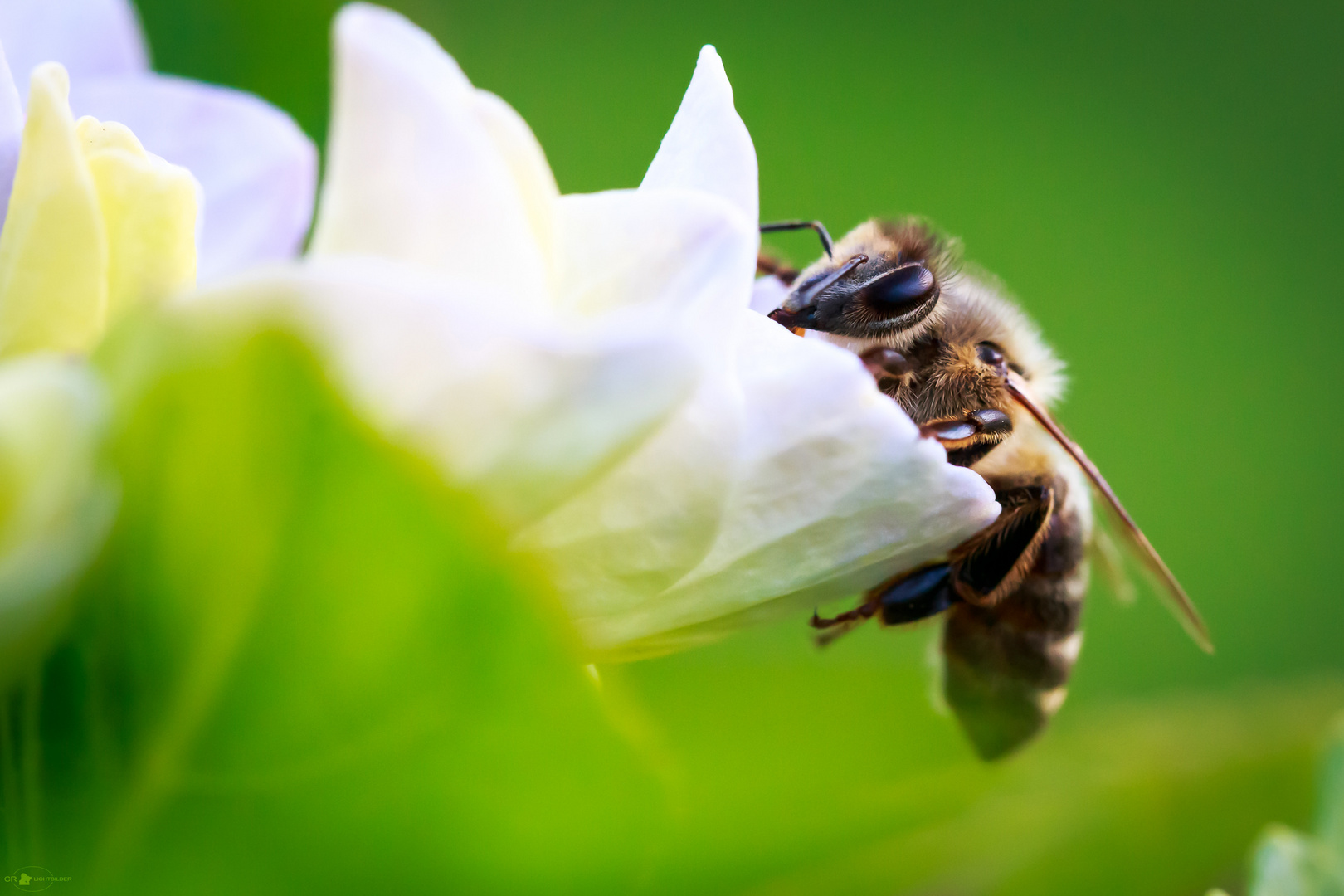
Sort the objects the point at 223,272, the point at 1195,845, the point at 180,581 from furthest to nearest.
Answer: the point at 1195,845 → the point at 223,272 → the point at 180,581

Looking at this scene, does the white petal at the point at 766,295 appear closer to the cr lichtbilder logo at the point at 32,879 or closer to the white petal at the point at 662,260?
the white petal at the point at 662,260

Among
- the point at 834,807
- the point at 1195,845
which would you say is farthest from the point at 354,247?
the point at 1195,845

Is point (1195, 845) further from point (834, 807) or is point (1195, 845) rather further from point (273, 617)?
point (273, 617)

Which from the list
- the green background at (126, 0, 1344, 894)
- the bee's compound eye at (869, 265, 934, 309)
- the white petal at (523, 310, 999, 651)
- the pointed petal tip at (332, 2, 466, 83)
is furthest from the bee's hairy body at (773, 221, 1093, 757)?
the green background at (126, 0, 1344, 894)

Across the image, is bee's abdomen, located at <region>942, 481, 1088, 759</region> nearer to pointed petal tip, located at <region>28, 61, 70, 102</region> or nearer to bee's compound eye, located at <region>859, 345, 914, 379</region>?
bee's compound eye, located at <region>859, 345, 914, 379</region>

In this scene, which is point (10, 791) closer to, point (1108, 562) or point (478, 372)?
point (478, 372)

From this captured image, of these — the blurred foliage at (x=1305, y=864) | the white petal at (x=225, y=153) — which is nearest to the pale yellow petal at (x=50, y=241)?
the white petal at (x=225, y=153)
